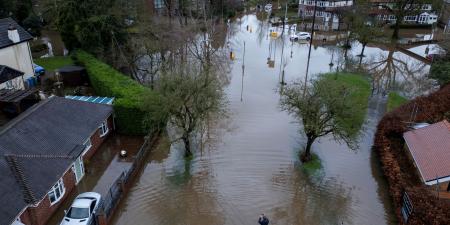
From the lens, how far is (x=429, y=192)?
18016 millimetres

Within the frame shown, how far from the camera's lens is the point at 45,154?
745 inches

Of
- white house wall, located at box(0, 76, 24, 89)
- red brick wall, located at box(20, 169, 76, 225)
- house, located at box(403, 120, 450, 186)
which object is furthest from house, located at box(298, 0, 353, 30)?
red brick wall, located at box(20, 169, 76, 225)

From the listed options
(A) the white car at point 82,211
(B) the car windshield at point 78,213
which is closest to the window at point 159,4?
(A) the white car at point 82,211

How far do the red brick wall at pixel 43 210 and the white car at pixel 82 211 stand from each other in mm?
948

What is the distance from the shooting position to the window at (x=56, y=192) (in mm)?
18264

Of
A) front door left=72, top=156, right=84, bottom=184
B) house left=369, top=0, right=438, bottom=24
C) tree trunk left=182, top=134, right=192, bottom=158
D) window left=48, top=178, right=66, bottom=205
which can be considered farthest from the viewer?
house left=369, top=0, right=438, bottom=24

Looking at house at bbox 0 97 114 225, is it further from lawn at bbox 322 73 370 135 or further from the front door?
lawn at bbox 322 73 370 135

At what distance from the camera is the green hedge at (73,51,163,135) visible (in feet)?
82.4

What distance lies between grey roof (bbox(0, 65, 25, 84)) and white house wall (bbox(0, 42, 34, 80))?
66.2 inches

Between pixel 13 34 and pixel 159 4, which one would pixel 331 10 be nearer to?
pixel 159 4

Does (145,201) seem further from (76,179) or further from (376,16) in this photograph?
(376,16)

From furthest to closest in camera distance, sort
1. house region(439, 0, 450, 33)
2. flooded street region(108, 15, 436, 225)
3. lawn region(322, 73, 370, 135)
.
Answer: house region(439, 0, 450, 33)
lawn region(322, 73, 370, 135)
flooded street region(108, 15, 436, 225)

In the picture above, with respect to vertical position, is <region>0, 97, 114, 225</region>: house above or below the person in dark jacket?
above

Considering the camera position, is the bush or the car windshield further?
the bush
